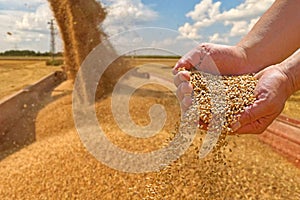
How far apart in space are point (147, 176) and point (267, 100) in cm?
137

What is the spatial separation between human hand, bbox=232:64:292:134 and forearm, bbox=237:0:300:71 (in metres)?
0.29

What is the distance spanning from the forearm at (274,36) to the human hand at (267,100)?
0.29 metres

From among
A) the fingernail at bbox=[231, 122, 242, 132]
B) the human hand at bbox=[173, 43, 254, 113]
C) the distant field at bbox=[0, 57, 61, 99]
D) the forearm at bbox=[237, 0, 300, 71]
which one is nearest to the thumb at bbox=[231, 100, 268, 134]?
the fingernail at bbox=[231, 122, 242, 132]

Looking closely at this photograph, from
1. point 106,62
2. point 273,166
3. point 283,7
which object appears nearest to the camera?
point 283,7

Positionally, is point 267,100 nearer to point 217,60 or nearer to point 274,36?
point 217,60

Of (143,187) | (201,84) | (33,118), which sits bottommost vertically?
(33,118)

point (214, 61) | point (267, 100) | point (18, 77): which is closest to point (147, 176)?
point (214, 61)

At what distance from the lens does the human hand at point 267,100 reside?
158cm

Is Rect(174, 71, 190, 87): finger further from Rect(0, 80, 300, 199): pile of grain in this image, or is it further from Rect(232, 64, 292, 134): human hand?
Rect(0, 80, 300, 199): pile of grain

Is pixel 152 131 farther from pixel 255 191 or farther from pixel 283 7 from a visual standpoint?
pixel 283 7

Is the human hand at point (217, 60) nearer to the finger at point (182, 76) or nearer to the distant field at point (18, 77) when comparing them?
the finger at point (182, 76)

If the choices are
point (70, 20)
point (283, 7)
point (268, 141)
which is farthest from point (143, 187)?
point (70, 20)

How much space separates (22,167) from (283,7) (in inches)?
101

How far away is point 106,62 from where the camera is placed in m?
6.31
